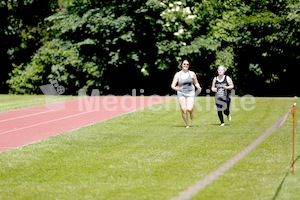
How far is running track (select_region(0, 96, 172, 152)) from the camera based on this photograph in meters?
18.0

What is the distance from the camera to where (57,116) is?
76.6 ft

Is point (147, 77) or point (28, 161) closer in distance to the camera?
point (28, 161)

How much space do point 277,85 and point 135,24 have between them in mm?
8567

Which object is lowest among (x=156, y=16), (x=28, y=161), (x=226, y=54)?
(x=28, y=161)

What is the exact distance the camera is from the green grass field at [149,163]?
10.0 metres

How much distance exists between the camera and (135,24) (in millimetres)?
33938

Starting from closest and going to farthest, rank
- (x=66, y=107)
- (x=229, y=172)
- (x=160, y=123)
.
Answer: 1. (x=229, y=172)
2. (x=160, y=123)
3. (x=66, y=107)

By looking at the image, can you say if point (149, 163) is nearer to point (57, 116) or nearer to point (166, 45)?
point (57, 116)

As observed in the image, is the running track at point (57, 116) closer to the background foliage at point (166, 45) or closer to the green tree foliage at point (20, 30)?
the background foliage at point (166, 45)

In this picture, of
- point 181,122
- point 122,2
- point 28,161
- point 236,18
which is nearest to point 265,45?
point 236,18

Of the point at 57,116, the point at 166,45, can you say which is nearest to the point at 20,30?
the point at 166,45

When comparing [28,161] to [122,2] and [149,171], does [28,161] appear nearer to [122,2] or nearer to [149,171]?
[149,171]

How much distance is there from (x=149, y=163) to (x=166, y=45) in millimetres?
21067

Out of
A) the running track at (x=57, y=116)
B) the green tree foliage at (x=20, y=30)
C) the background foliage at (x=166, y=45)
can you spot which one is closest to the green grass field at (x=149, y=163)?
the running track at (x=57, y=116)
